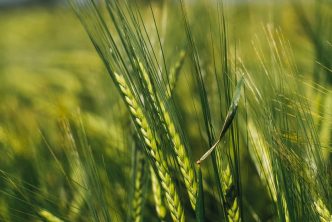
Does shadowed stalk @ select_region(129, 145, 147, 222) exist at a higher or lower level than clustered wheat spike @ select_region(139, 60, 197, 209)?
lower

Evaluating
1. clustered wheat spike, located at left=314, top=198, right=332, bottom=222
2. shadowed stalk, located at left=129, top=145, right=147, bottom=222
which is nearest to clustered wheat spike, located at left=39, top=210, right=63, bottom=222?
shadowed stalk, located at left=129, top=145, right=147, bottom=222

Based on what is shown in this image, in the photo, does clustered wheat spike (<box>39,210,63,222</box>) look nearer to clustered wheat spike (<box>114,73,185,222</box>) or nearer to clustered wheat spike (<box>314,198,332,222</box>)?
clustered wheat spike (<box>114,73,185,222</box>)

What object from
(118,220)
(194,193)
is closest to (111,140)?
(118,220)

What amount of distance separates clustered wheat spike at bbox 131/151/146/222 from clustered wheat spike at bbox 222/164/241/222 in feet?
0.36

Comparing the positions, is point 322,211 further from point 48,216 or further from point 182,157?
point 48,216

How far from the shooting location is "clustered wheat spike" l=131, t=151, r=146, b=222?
44 centimetres

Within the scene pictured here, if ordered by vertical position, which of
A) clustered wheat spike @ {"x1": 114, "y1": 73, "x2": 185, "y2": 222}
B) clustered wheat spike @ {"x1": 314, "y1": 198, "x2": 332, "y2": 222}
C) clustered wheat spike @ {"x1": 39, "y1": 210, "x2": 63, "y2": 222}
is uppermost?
clustered wheat spike @ {"x1": 114, "y1": 73, "x2": 185, "y2": 222}

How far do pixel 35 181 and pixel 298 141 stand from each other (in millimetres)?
426

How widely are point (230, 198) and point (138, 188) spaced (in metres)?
0.13

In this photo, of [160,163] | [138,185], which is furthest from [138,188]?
[160,163]

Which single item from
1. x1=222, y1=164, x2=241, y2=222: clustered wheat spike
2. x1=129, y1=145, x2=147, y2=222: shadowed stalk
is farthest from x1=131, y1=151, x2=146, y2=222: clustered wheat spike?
x1=222, y1=164, x2=241, y2=222: clustered wheat spike

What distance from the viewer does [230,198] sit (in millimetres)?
355

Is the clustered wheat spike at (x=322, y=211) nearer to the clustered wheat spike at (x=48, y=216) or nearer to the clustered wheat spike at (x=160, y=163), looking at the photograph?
the clustered wheat spike at (x=160, y=163)

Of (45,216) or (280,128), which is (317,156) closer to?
(280,128)
